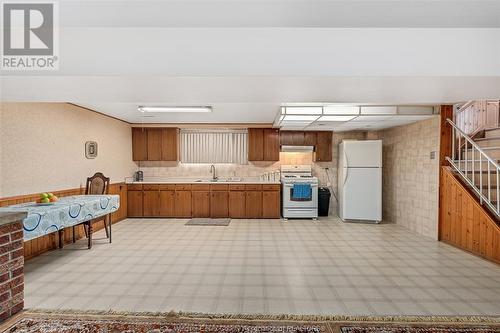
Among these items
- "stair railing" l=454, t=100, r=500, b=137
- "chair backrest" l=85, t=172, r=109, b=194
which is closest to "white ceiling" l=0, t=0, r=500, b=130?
"chair backrest" l=85, t=172, r=109, b=194

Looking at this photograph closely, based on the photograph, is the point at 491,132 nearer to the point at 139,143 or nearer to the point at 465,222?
the point at 465,222

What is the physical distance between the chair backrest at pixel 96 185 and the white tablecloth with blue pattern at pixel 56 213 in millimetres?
802

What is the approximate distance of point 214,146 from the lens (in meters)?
7.39

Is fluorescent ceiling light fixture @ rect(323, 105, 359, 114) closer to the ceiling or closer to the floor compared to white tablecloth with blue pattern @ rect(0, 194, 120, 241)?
closer to the ceiling

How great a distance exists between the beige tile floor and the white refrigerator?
1193 mm

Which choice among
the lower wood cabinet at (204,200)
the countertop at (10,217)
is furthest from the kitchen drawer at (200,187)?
the countertop at (10,217)

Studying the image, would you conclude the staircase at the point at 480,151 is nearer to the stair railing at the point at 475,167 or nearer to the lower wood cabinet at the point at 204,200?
the stair railing at the point at 475,167

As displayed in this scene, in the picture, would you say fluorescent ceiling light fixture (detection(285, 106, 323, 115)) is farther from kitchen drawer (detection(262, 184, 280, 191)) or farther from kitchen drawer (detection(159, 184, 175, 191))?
kitchen drawer (detection(159, 184, 175, 191))

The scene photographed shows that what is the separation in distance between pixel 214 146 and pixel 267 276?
4737mm

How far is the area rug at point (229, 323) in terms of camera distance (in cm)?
212

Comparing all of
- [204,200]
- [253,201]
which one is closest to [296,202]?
[253,201]

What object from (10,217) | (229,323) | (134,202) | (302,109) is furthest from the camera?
(134,202)

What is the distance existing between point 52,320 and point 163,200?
180 inches

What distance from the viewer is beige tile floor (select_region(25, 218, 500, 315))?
2.59 metres
